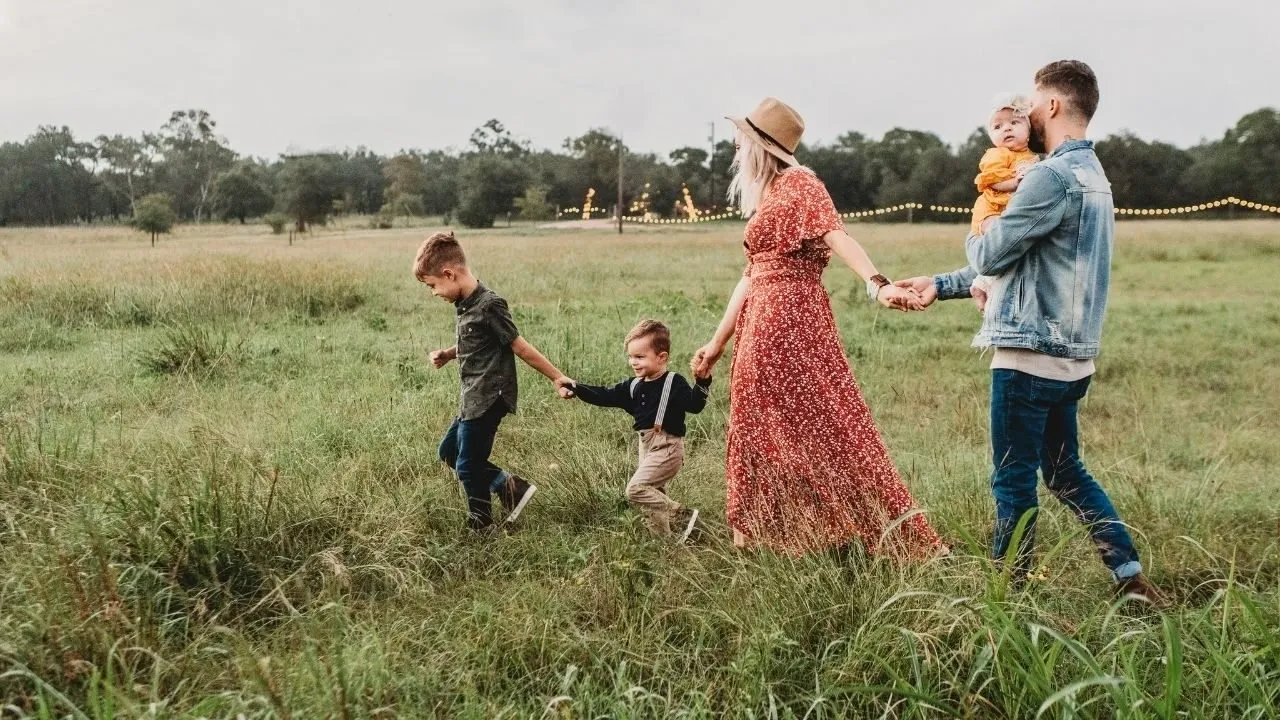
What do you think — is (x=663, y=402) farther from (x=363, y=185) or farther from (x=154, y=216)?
(x=363, y=185)

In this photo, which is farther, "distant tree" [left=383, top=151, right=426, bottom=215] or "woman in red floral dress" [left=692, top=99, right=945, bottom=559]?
"distant tree" [left=383, top=151, right=426, bottom=215]

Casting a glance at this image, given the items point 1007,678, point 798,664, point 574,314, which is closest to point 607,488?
point 798,664

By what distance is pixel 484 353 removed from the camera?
402 cm

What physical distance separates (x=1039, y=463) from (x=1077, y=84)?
1374 mm

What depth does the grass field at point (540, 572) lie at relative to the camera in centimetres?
238

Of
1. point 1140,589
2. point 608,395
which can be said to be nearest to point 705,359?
point 608,395

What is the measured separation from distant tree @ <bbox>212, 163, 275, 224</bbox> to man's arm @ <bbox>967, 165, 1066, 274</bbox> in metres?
77.0

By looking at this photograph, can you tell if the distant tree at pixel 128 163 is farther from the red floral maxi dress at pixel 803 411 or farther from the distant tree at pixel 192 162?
the red floral maxi dress at pixel 803 411

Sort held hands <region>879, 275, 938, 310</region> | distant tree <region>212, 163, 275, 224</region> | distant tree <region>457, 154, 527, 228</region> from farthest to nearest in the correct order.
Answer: distant tree <region>212, 163, 275, 224</region>
distant tree <region>457, 154, 527, 228</region>
held hands <region>879, 275, 938, 310</region>

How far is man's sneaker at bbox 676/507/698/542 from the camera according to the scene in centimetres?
380

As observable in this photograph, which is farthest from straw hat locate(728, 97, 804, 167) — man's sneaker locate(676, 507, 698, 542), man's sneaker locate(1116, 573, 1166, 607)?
man's sneaker locate(1116, 573, 1166, 607)

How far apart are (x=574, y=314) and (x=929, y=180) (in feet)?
193

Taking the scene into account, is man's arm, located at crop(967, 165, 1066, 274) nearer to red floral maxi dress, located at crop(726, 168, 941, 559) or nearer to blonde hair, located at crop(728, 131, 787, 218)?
red floral maxi dress, located at crop(726, 168, 941, 559)

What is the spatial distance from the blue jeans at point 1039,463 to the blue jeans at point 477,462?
218 centimetres
